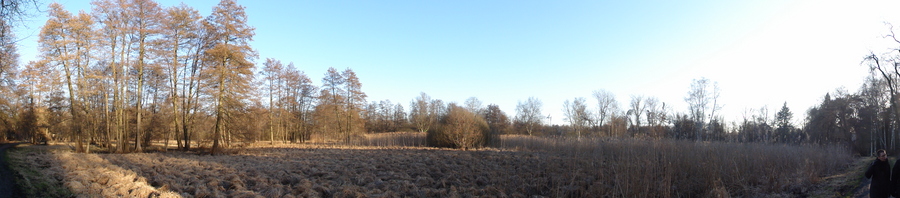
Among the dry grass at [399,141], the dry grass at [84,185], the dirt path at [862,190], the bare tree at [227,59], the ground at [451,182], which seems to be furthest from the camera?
the dry grass at [399,141]

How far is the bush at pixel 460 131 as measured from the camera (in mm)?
21734

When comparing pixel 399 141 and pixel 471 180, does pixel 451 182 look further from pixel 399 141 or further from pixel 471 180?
pixel 399 141

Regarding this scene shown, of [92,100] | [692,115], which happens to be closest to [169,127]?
[92,100]

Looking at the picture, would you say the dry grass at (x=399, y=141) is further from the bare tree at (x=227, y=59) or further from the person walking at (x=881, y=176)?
the person walking at (x=881, y=176)

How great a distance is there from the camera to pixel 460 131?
2173cm

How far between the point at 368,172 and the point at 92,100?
18.6m

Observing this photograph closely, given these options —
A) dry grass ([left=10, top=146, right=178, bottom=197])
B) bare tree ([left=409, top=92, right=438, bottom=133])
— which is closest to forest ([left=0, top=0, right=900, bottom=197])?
dry grass ([left=10, top=146, right=178, bottom=197])

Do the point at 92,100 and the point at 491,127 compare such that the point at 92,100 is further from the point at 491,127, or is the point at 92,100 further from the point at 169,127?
the point at 491,127

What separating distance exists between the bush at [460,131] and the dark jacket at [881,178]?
1609 cm

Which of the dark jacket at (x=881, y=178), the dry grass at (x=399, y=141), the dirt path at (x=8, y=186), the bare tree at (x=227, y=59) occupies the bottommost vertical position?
the dry grass at (x=399, y=141)

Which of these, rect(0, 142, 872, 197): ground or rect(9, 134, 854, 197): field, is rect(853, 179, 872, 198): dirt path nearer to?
rect(0, 142, 872, 197): ground

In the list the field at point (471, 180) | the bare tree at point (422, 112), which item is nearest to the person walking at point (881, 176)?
the field at point (471, 180)

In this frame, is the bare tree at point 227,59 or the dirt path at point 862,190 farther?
the bare tree at point 227,59

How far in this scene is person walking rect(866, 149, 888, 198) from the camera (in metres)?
6.62
